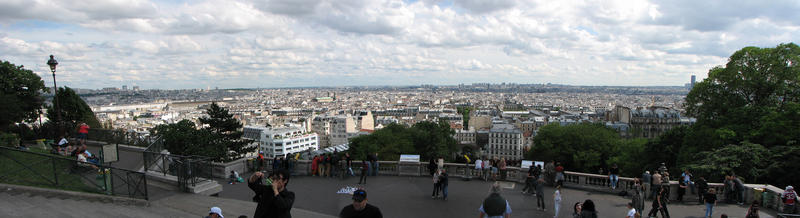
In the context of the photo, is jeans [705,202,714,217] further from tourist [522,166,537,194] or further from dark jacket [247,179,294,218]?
dark jacket [247,179,294,218]

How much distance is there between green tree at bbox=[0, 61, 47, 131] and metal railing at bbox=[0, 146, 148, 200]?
16.3 meters

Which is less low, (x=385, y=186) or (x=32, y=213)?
(x=32, y=213)

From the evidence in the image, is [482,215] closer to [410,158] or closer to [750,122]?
[410,158]

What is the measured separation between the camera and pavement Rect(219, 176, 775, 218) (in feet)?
36.2

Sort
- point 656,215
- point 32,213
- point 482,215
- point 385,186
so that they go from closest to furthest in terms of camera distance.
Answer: point 482,215, point 32,213, point 656,215, point 385,186

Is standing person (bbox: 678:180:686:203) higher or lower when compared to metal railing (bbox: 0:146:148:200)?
lower

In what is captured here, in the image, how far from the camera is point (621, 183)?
509 inches

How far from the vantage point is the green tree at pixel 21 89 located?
22.2 m

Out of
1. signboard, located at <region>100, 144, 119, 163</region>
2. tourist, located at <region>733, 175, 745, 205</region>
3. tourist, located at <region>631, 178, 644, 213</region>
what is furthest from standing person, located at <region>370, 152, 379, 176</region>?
tourist, located at <region>733, 175, 745, 205</region>

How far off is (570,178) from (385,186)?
6.14 meters

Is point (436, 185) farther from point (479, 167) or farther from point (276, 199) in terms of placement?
point (276, 199)

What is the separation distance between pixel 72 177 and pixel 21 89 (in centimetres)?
2142

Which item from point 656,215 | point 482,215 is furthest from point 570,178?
point 482,215

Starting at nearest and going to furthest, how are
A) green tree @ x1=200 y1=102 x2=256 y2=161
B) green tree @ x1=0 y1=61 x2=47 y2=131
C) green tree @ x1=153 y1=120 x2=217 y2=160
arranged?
green tree @ x1=0 y1=61 x2=47 y2=131 → green tree @ x1=153 y1=120 x2=217 y2=160 → green tree @ x1=200 y1=102 x2=256 y2=161
